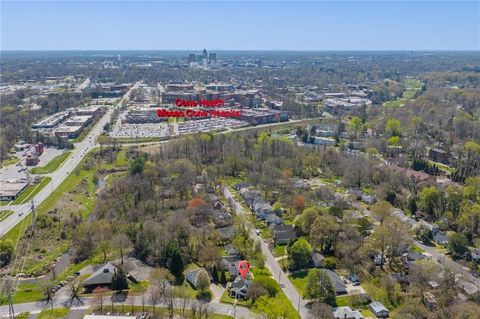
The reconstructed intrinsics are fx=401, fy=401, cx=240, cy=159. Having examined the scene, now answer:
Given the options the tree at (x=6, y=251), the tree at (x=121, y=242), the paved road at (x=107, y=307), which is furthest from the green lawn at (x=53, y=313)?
the tree at (x=6, y=251)

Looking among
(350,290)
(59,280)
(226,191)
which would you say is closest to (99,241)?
(59,280)

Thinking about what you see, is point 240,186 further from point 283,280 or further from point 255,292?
point 255,292

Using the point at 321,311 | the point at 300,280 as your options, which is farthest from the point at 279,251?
the point at 321,311

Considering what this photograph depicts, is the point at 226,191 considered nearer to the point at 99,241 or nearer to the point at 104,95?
the point at 99,241

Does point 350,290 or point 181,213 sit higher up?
point 181,213

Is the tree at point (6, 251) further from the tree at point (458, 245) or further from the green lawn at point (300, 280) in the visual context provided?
the tree at point (458, 245)

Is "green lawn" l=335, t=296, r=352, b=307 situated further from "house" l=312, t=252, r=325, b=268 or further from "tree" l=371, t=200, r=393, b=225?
"tree" l=371, t=200, r=393, b=225
